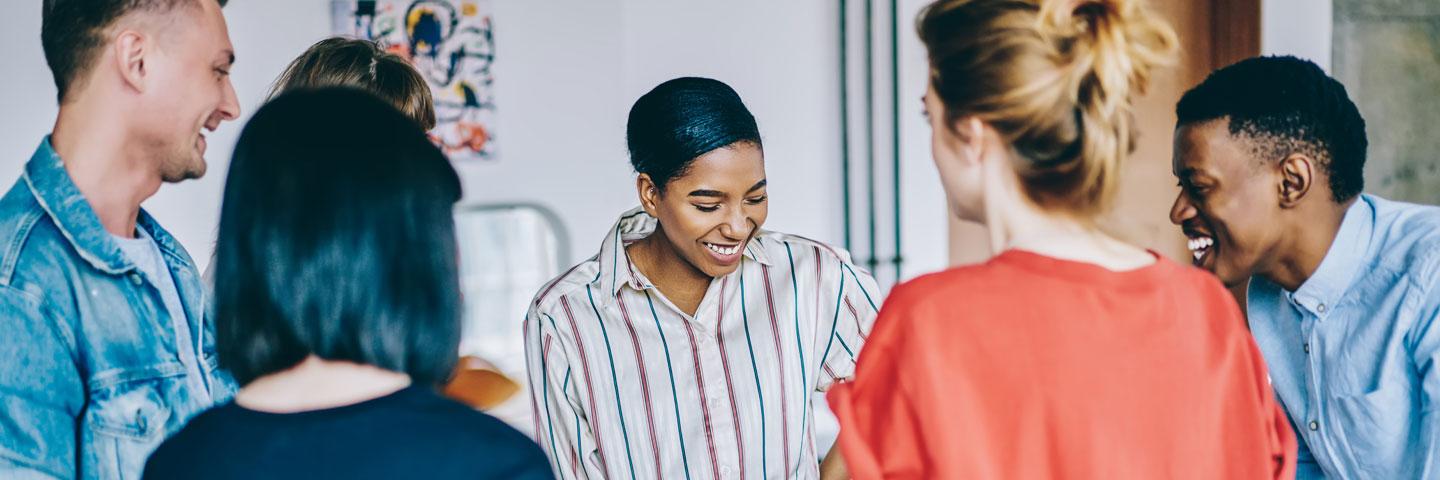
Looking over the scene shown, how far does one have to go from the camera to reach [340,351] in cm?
91

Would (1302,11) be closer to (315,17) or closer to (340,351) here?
(340,351)

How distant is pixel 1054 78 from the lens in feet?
3.29

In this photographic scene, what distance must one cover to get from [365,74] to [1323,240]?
59.2 inches

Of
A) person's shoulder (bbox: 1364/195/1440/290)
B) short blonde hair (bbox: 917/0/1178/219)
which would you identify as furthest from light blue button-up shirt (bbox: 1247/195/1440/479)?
short blonde hair (bbox: 917/0/1178/219)

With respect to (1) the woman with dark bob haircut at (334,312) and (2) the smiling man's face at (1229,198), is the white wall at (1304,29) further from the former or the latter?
(1) the woman with dark bob haircut at (334,312)

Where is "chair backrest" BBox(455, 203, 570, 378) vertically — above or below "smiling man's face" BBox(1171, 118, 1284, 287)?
below

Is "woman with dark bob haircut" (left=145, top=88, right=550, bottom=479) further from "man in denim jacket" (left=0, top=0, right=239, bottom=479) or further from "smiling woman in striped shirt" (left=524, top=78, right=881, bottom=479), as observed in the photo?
"smiling woman in striped shirt" (left=524, top=78, right=881, bottom=479)

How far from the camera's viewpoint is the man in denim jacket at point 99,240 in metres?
1.23

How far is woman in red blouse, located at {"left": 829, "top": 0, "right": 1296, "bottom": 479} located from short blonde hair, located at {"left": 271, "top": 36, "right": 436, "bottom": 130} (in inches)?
39.7

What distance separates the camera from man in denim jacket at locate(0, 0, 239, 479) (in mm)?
1229

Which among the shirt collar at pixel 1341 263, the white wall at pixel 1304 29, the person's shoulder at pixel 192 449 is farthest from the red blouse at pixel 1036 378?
the white wall at pixel 1304 29

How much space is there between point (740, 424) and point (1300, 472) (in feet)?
2.90

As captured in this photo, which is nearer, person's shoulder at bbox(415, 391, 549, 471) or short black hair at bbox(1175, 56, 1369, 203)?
person's shoulder at bbox(415, 391, 549, 471)

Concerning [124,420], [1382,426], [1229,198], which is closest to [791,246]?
[1229,198]
